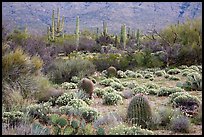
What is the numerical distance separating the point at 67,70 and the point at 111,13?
410 feet

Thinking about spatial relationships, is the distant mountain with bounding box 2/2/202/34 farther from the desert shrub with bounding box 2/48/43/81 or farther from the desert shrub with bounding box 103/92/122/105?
the desert shrub with bounding box 2/48/43/81

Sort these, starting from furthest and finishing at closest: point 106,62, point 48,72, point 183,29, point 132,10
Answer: point 132,10 < point 183,29 < point 106,62 < point 48,72

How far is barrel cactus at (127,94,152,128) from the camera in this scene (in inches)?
393

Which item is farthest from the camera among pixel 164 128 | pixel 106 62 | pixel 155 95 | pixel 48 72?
pixel 106 62

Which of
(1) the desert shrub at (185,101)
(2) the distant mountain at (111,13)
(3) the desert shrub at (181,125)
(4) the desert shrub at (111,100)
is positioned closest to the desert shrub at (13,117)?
(3) the desert shrub at (181,125)

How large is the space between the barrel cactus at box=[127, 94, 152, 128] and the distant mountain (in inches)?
4258

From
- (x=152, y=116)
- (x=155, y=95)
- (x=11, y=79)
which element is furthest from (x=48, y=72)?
(x=152, y=116)

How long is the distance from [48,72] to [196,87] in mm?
8539

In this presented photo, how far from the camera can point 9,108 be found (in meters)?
11.0

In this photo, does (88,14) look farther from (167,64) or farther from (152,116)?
(152,116)

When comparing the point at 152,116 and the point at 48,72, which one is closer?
the point at 152,116

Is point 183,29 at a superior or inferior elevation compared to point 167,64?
superior

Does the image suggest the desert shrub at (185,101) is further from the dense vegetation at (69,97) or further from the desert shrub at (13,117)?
the desert shrub at (13,117)

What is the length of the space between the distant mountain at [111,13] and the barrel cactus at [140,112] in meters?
108
